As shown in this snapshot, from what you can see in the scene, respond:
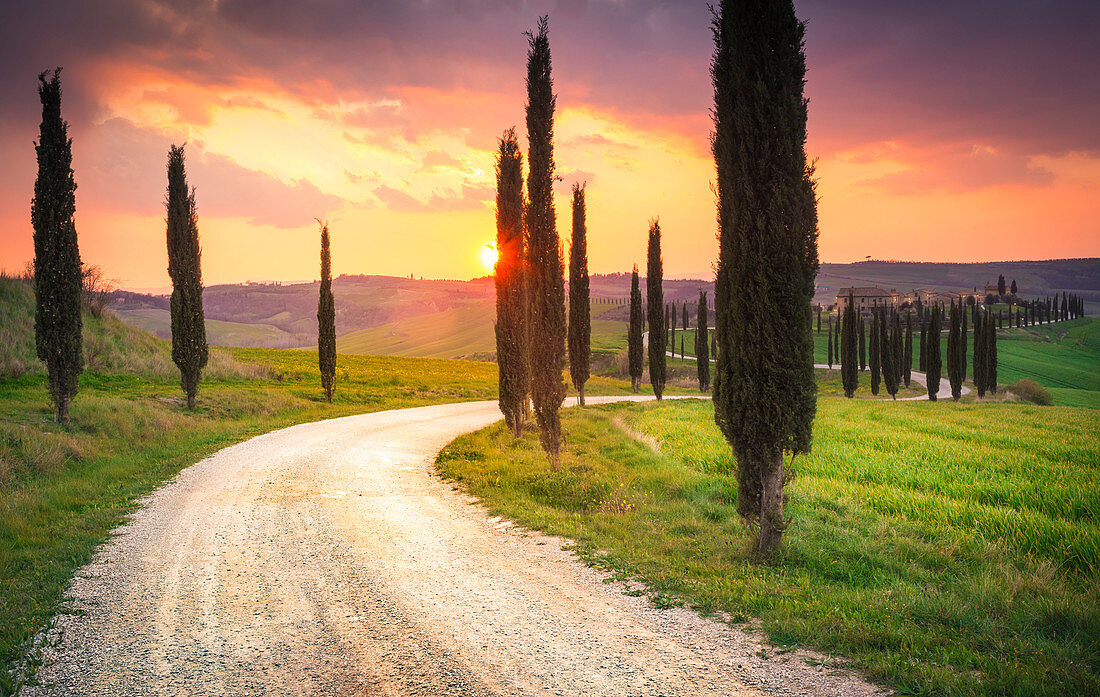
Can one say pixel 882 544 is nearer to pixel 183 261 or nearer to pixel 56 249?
pixel 56 249

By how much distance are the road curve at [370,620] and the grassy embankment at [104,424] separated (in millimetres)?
576

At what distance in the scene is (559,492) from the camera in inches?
423

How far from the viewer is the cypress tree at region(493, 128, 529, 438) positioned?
17891 millimetres

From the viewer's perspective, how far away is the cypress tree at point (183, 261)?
24.2m

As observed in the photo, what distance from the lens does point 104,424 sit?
1698cm

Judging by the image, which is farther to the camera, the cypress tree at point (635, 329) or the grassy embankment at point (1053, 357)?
the grassy embankment at point (1053, 357)

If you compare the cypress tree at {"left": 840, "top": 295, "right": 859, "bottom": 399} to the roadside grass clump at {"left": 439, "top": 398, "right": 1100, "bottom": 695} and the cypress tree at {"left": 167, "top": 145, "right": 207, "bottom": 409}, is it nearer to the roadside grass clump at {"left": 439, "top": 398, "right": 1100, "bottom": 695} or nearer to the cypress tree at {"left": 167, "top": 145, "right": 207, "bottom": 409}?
the roadside grass clump at {"left": 439, "top": 398, "right": 1100, "bottom": 695}

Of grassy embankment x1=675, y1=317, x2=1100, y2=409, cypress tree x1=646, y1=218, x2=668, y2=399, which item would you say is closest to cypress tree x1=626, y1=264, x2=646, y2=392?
cypress tree x1=646, y1=218, x2=668, y2=399

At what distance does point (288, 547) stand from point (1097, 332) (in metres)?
153

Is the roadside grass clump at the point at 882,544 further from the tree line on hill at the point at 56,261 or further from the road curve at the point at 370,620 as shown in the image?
the tree line on hill at the point at 56,261

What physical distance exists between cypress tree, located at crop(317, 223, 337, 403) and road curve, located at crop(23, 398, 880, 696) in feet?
68.3

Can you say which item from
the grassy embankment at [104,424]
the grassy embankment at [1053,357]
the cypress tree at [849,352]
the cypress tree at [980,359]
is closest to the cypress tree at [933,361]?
the cypress tree at [849,352]

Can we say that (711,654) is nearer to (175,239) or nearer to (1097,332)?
(175,239)

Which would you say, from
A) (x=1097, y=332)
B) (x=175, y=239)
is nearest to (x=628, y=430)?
→ (x=175, y=239)
